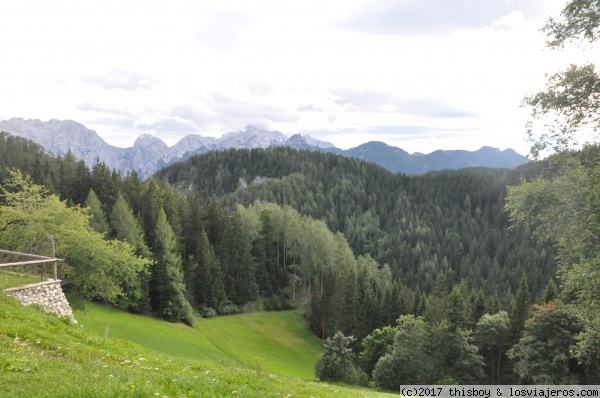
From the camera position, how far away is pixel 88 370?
37.5ft

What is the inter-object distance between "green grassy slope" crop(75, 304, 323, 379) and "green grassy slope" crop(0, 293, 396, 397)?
16851 millimetres

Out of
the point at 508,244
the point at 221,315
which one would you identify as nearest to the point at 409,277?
the point at 508,244

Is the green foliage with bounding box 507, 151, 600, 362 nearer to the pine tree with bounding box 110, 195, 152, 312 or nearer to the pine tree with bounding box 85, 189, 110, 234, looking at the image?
the pine tree with bounding box 110, 195, 152, 312

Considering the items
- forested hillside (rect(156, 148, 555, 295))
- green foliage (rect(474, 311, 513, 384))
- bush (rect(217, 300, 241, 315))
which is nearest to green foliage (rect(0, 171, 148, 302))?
bush (rect(217, 300, 241, 315))

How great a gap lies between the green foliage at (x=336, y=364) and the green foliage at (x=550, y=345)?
17.6 m

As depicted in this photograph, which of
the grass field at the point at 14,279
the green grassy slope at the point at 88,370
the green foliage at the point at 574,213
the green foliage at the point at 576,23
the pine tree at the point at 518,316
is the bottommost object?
the pine tree at the point at 518,316

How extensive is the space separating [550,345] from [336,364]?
21243 mm

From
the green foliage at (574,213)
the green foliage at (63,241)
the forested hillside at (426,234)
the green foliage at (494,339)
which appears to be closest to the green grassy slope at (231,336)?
the green foliage at (63,241)

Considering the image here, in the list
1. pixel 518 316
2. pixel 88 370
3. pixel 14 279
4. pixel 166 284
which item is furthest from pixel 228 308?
pixel 88 370

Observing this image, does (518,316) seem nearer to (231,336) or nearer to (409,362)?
(409,362)

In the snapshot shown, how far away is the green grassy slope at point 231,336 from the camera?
40.2 m

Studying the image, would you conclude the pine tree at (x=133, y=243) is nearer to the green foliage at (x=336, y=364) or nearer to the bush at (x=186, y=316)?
the bush at (x=186, y=316)

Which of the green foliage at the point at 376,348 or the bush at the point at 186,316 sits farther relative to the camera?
the bush at the point at 186,316

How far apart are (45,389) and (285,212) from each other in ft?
266
